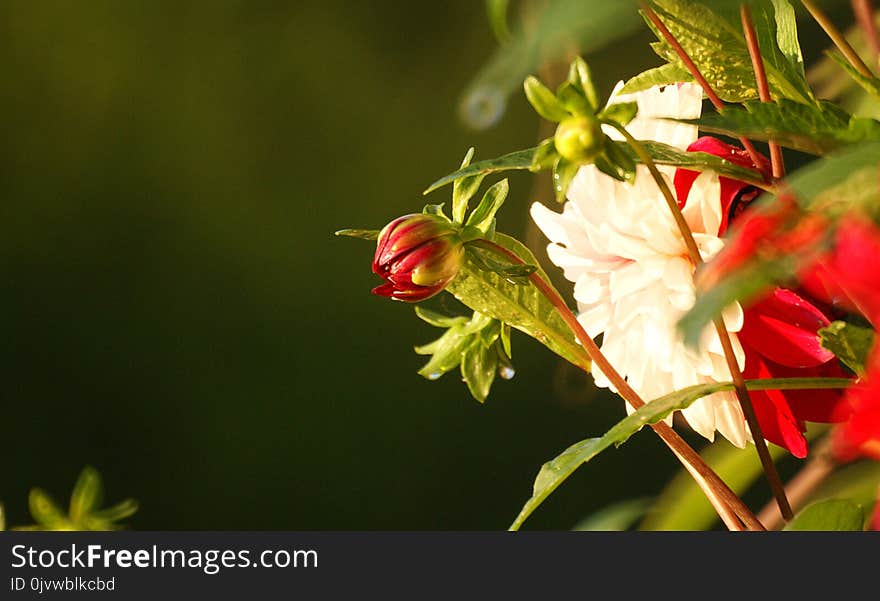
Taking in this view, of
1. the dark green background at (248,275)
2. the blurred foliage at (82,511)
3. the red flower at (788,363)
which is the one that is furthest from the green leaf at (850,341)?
the dark green background at (248,275)

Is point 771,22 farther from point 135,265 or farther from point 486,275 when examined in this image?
point 135,265

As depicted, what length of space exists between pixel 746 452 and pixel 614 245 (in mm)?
→ 92

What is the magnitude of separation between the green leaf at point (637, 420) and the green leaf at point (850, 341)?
0.01 m

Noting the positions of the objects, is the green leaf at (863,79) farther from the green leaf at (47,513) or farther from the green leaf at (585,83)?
the green leaf at (47,513)

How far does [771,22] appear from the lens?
0.56 ft

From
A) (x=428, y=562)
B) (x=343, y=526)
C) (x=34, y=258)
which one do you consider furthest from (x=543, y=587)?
(x=34, y=258)

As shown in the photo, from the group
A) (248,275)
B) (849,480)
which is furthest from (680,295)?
A: (248,275)

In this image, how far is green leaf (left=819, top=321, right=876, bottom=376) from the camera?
0.48ft

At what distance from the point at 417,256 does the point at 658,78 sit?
5 centimetres

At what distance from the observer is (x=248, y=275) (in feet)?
3.53

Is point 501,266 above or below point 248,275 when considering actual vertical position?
below

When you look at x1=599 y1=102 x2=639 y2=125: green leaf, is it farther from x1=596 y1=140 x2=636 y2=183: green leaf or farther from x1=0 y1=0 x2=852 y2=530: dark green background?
x1=0 y1=0 x2=852 y2=530: dark green background

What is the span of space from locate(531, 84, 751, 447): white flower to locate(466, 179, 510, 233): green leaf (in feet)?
0.04

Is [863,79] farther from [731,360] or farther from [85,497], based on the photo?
[85,497]
